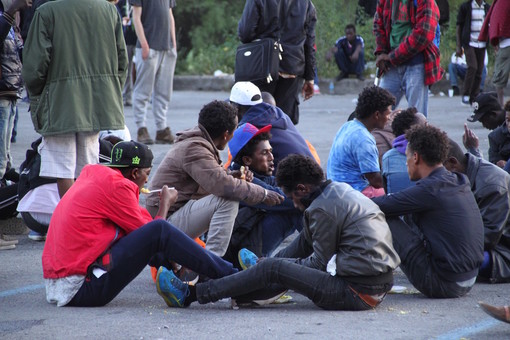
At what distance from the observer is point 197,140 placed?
19.7 feet

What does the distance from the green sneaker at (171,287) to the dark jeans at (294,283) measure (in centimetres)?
19

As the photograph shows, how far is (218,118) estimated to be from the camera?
6.05 metres

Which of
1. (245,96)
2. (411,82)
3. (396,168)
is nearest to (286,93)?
(411,82)

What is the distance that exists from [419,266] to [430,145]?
27.6 inches

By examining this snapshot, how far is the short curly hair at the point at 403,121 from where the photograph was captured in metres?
6.71

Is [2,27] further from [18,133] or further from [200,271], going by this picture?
[18,133]

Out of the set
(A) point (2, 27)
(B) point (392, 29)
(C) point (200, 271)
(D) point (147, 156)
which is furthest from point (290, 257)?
(B) point (392, 29)

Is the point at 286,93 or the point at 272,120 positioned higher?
the point at 272,120

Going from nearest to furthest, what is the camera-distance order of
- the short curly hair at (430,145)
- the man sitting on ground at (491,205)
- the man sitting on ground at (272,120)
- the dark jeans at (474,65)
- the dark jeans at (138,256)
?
the dark jeans at (138,256)
the short curly hair at (430,145)
the man sitting on ground at (491,205)
the man sitting on ground at (272,120)
the dark jeans at (474,65)

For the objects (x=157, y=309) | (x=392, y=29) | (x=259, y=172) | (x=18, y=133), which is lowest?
(x=18, y=133)

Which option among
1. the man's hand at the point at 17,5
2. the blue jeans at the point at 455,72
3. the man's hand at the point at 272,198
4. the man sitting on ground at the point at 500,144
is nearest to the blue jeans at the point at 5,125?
the man's hand at the point at 17,5

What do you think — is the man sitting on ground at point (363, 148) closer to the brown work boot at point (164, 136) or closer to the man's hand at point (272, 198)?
the man's hand at point (272, 198)

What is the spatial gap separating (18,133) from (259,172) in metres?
7.06

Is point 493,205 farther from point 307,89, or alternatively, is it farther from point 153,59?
point 153,59
